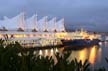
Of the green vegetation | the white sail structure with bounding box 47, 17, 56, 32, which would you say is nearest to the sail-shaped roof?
the white sail structure with bounding box 47, 17, 56, 32

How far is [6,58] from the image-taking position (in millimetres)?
4148

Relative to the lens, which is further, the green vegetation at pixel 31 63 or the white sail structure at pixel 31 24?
the white sail structure at pixel 31 24

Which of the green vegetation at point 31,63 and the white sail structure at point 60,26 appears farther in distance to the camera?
the white sail structure at point 60,26

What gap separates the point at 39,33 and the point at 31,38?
6573 millimetres

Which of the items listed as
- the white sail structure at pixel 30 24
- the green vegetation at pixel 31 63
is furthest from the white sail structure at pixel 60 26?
the green vegetation at pixel 31 63

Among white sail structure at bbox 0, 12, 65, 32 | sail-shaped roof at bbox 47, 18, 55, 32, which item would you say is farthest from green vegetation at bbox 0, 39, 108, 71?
sail-shaped roof at bbox 47, 18, 55, 32

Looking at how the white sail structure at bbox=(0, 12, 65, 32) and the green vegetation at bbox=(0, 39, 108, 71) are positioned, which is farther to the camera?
the white sail structure at bbox=(0, 12, 65, 32)

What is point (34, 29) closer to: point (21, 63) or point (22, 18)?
point (22, 18)

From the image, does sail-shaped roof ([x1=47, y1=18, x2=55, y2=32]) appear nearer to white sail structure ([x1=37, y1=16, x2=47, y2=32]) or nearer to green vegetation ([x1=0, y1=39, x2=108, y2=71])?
white sail structure ([x1=37, y1=16, x2=47, y2=32])

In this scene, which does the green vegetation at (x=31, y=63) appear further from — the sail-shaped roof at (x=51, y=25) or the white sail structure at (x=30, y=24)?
the sail-shaped roof at (x=51, y=25)

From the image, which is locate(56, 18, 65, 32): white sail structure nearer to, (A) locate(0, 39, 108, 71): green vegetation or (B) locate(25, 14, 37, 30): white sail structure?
(B) locate(25, 14, 37, 30): white sail structure

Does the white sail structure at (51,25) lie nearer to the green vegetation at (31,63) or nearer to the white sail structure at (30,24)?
the white sail structure at (30,24)

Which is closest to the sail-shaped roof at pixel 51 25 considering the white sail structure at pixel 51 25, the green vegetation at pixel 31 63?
the white sail structure at pixel 51 25

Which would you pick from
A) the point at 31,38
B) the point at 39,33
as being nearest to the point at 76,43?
the point at 39,33
